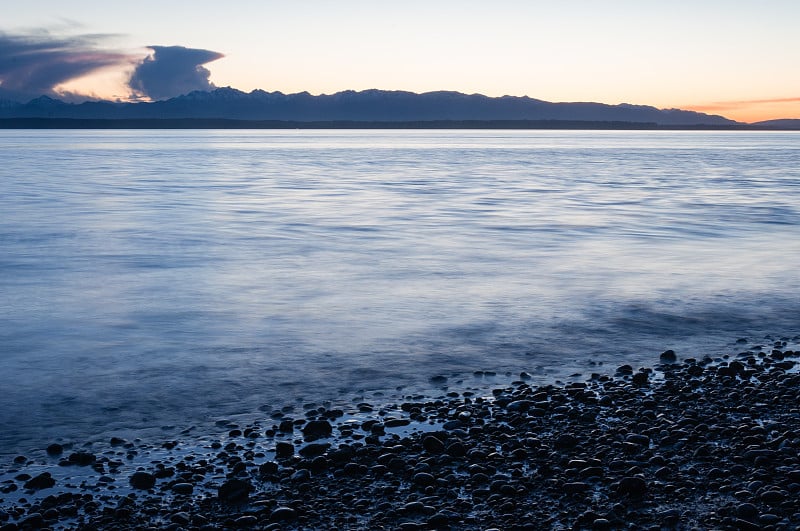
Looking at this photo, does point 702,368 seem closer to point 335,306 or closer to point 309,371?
point 309,371

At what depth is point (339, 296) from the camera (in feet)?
46.0

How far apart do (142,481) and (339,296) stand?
8.01 m

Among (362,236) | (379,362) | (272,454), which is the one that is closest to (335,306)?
(379,362)

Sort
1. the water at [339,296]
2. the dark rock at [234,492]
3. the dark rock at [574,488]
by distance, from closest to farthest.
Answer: the dark rock at [234,492] < the dark rock at [574,488] < the water at [339,296]

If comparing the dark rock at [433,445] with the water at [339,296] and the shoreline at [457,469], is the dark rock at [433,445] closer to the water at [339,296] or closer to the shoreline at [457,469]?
the shoreline at [457,469]

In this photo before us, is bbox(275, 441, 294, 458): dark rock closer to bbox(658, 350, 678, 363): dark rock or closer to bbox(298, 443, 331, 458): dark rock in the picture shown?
bbox(298, 443, 331, 458): dark rock

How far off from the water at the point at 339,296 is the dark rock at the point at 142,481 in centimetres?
137

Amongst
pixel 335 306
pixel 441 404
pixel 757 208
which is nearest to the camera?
pixel 441 404

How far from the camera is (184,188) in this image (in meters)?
39.9

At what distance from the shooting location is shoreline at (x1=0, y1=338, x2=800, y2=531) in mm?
5617

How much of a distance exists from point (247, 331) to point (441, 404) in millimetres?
4260

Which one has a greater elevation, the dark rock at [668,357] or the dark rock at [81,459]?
the dark rock at [668,357]

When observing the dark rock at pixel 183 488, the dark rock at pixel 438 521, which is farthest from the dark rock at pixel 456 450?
the dark rock at pixel 183 488

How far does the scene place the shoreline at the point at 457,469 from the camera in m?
5.62
